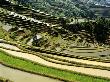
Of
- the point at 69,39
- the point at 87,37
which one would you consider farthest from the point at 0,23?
the point at 87,37

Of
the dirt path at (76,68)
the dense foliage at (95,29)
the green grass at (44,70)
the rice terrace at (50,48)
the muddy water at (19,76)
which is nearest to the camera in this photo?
the muddy water at (19,76)

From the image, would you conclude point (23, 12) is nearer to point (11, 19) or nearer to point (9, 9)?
point (9, 9)

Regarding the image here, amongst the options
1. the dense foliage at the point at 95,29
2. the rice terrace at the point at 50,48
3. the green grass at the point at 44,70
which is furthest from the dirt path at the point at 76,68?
the dense foliage at the point at 95,29

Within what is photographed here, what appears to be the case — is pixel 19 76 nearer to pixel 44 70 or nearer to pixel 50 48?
pixel 44 70

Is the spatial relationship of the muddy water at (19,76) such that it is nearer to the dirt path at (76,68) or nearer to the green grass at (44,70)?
the green grass at (44,70)

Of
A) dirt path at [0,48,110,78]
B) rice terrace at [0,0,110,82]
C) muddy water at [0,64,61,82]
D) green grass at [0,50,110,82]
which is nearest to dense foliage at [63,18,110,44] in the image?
rice terrace at [0,0,110,82]

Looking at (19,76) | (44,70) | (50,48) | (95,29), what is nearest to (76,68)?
(44,70)
